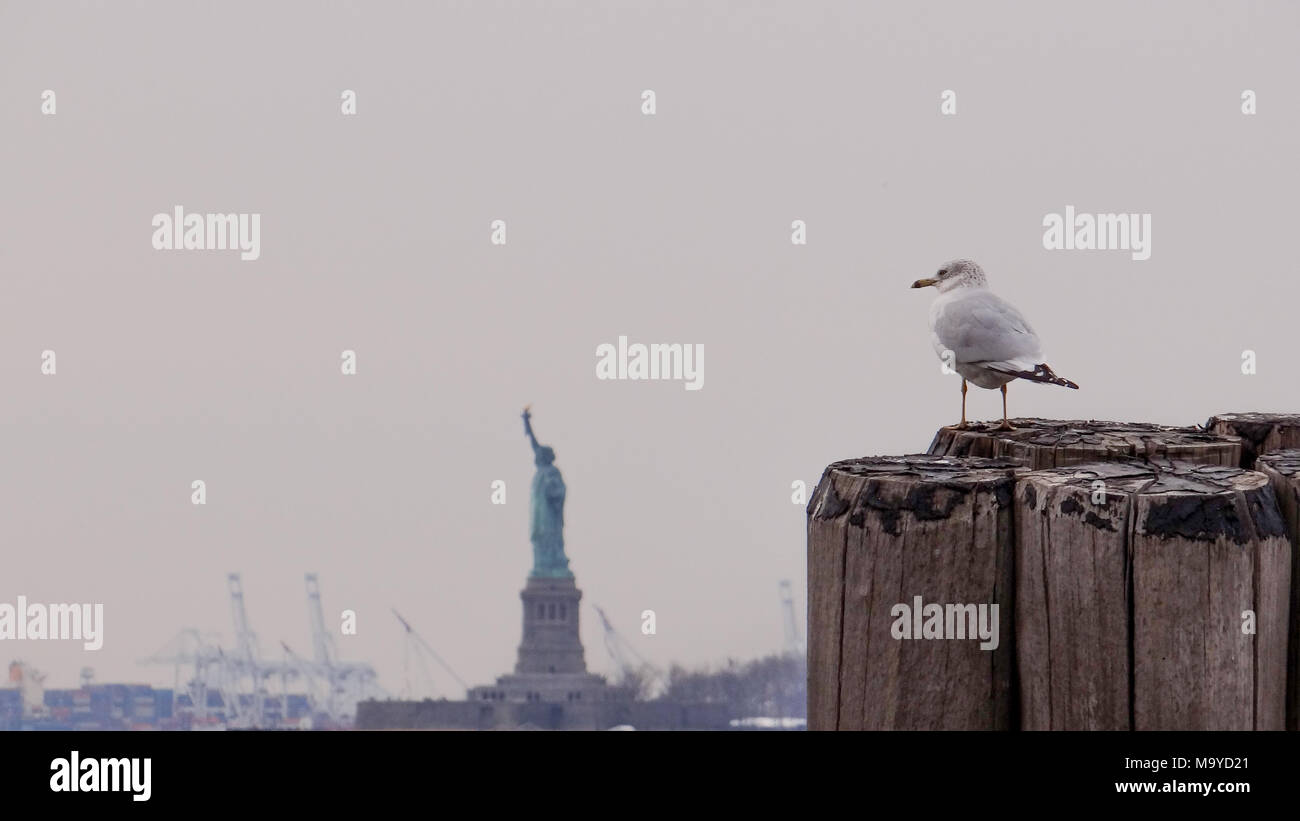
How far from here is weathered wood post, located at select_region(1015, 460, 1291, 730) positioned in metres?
4.75

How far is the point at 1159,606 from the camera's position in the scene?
15.6 ft

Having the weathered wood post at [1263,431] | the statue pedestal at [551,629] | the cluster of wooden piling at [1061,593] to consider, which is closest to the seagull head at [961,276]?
the weathered wood post at [1263,431]

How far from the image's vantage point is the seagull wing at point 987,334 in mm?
10852

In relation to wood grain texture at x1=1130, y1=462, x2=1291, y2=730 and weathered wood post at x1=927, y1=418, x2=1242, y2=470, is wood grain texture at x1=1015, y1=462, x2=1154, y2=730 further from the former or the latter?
weathered wood post at x1=927, y1=418, x2=1242, y2=470

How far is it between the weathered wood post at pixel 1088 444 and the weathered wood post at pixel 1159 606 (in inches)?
39.3

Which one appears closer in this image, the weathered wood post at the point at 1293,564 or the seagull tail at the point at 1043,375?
the weathered wood post at the point at 1293,564

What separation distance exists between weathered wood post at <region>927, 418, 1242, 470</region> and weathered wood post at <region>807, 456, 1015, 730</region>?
0.89 meters

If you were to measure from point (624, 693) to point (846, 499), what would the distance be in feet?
473

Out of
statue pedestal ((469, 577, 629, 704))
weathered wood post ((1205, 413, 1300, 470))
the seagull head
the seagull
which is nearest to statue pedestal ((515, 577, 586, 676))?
statue pedestal ((469, 577, 629, 704))
